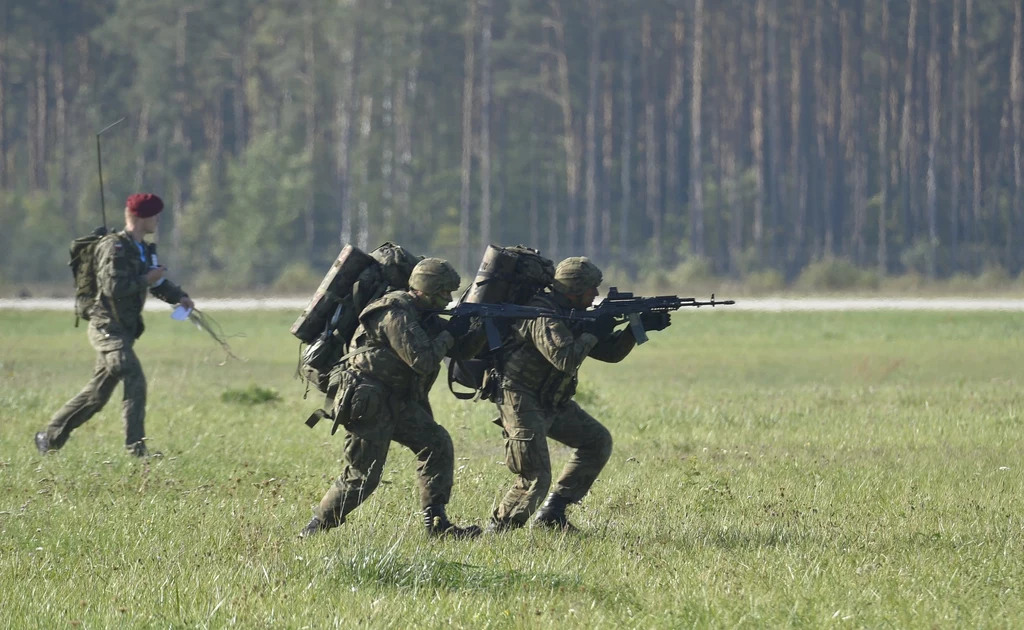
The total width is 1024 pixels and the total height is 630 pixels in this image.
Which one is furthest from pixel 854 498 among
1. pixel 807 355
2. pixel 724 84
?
pixel 724 84

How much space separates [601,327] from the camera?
863 cm

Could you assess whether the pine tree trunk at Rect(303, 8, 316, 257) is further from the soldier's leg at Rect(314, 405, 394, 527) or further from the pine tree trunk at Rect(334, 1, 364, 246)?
the soldier's leg at Rect(314, 405, 394, 527)

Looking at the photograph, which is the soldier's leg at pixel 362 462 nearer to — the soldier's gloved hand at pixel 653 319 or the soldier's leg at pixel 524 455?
the soldier's leg at pixel 524 455

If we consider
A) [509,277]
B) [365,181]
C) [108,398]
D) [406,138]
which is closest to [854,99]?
[406,138]

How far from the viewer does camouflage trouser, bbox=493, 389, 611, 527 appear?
8.35m

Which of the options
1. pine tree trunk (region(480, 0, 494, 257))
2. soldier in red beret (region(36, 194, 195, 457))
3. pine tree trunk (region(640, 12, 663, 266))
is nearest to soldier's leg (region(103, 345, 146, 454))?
soldier in red beret (region(36, 194, 195, 457))

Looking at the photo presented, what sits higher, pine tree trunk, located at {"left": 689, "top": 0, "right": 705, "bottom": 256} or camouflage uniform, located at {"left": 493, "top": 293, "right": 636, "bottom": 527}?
pine tree trunk, located at {"left": 689, "top": 0, "right": 705, "bottom": 256}

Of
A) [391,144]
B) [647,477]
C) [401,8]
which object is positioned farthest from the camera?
[391,144]

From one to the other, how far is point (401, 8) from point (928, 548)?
56723mm

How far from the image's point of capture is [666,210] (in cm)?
7100

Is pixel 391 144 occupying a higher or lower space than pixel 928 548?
higher

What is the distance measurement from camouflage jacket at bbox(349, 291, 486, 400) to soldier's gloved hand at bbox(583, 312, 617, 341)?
0.68 m

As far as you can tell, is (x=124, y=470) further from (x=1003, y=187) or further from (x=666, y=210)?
(x=1003, y=187)

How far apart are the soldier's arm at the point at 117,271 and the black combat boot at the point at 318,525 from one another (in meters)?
3.94
